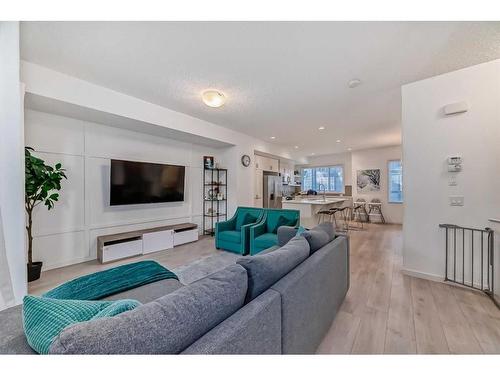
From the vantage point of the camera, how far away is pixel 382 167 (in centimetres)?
714

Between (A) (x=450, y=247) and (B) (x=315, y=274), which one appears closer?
(B) (x=315, y=274)

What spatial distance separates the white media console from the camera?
130 inches

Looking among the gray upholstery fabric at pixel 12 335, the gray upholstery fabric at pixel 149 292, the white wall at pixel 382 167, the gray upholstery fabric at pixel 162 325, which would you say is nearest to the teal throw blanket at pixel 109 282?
the gray upholstery fabric at pixel 149 292

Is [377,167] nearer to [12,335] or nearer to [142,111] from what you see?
[142,111]

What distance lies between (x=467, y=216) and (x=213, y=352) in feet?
11.1

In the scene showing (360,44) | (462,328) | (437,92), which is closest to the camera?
(462,328)

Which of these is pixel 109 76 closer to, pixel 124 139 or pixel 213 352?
pixel 124 139

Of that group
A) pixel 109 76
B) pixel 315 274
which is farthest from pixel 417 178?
pixel 109 76

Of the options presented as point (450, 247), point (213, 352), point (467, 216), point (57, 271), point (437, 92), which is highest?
point (437, 92)

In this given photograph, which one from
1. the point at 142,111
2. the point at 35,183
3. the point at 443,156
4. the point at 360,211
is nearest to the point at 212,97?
the point at 142,111

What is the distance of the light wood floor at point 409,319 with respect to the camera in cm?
157

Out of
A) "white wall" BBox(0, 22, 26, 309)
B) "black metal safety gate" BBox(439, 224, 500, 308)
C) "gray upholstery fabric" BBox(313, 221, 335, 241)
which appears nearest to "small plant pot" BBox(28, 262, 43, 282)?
"white wall" BBox(0, 22, 26, 309)

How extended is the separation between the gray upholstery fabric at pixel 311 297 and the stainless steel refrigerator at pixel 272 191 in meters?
4.67

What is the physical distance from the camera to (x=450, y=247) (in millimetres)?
2641
